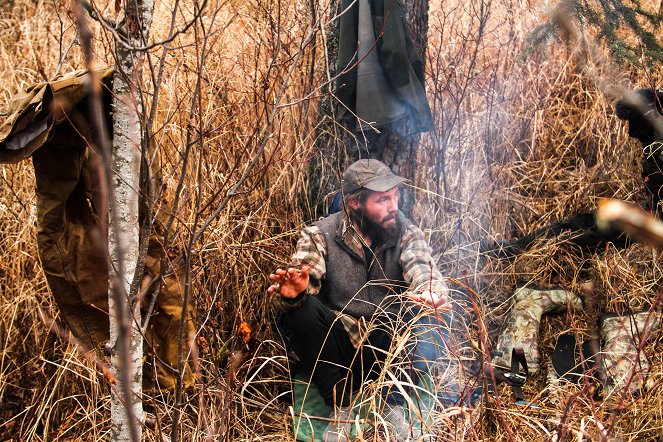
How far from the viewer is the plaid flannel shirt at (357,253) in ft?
11.7

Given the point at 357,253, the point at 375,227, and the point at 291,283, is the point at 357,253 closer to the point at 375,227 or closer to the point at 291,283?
the point at 375,227

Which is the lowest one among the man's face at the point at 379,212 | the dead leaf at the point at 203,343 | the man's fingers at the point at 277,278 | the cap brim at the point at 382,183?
the dead leaf at the point at 203,343

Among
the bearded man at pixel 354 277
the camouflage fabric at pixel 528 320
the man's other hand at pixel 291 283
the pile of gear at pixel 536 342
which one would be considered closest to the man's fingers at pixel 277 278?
the man's other hand at pixel 291 283

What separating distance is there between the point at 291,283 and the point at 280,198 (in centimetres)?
105

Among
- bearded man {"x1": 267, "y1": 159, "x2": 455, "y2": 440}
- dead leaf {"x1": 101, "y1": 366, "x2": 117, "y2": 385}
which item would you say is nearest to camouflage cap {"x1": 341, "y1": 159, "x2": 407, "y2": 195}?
bearded man {"x1": 267, "y1": 159, "x2": 455, "y2": 440}

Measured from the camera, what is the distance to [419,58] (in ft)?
13.7

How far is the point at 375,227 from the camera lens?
12.4ft

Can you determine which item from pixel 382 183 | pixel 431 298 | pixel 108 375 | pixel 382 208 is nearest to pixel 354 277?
pixel 382 208

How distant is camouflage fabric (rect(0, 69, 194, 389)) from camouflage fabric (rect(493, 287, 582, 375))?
175 cm

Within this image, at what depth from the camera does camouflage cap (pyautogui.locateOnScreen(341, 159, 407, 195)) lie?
12.1 ft

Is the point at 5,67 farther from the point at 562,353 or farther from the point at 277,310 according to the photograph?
the point at 562,353

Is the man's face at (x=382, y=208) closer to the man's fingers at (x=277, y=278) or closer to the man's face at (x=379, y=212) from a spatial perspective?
the man's face at (x=379, y=212)

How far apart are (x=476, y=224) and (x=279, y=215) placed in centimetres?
135

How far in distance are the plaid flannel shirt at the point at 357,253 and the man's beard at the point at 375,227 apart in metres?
0.06
